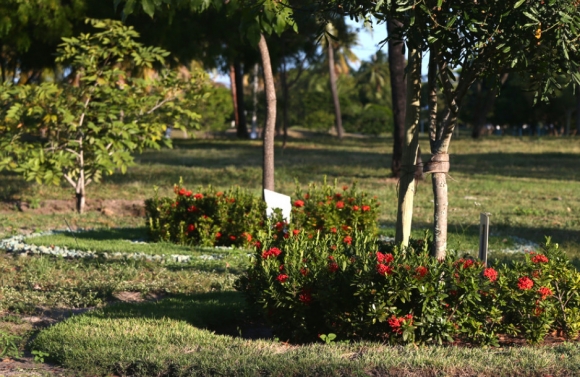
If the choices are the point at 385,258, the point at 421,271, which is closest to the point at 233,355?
the point at 385,258

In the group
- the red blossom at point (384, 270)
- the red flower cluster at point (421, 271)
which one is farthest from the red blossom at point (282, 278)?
the red flower cluster at point (421, 271)

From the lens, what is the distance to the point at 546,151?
92.7 feet

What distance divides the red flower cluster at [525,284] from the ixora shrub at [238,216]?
422 cm

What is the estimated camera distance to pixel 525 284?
202 inches

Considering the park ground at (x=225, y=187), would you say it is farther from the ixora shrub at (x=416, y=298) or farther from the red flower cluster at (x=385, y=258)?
the red flower cluster at (x=385, y=258)

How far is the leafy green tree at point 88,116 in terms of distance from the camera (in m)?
12.1

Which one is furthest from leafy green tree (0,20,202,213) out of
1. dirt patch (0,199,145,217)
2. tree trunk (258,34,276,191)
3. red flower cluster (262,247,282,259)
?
red flower cluster (262,247,282,259)

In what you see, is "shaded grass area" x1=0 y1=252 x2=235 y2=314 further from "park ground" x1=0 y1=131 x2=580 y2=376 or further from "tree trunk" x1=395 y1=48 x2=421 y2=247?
"tree trunk" x1=395 y1=48 x2=421 y2=247

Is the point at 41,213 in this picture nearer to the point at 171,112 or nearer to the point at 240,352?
the point at 171,112

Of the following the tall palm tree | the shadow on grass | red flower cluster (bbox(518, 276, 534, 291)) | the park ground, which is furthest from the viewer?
the tall palm tree

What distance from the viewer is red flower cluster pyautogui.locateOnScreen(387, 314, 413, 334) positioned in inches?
199

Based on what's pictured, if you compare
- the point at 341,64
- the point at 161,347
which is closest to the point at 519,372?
the point at 161,347

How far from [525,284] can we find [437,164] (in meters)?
0.96

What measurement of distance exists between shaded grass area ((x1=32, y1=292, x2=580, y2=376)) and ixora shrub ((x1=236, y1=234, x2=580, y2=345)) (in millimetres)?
183
